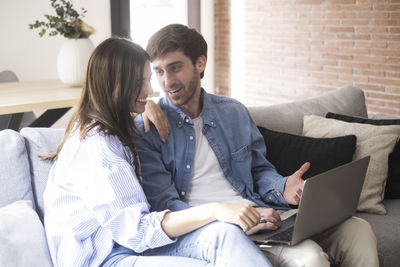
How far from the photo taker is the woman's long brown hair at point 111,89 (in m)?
1.59

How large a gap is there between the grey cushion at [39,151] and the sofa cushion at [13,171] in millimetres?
33

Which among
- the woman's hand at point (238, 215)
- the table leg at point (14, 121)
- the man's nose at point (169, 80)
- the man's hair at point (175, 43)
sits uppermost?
the man's hair at point (175, 43)

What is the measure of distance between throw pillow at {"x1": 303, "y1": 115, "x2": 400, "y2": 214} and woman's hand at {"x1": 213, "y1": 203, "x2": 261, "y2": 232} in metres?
0.98

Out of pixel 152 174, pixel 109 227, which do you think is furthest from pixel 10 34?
pixel 109 227

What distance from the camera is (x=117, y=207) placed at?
4.89 feet

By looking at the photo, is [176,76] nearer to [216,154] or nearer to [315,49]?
[216,154]

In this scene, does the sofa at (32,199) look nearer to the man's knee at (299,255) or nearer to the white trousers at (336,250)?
the white trousers at (336,250)

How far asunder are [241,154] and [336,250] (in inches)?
19.3

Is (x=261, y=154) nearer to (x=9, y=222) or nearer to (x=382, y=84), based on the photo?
(x=9, y=222)

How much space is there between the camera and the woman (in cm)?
149

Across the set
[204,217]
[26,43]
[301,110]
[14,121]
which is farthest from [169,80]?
[26,43]

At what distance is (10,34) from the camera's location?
14.8 feet

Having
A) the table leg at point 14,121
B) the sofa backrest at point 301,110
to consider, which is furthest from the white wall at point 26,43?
the sofa backrest at point 301,110

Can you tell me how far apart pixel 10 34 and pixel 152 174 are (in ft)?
10.4
